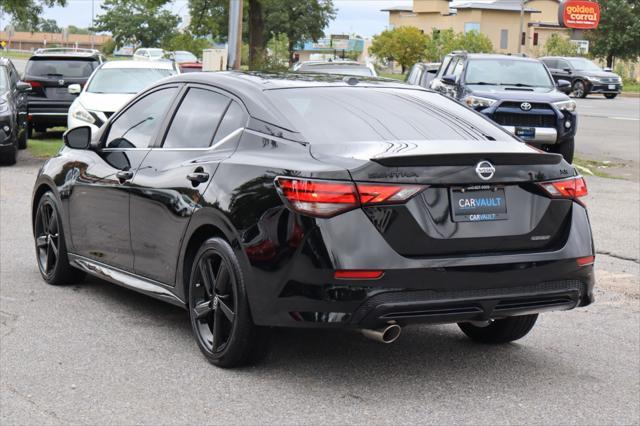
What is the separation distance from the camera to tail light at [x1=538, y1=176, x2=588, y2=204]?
566cm

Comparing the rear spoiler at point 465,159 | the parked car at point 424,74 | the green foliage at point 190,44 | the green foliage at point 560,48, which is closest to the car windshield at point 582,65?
the green foliage at point 190,44

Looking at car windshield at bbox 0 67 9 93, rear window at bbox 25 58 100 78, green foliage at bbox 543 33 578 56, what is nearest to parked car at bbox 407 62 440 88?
rear window at bbox 25 58 100 78

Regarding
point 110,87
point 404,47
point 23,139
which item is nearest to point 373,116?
point 110,87

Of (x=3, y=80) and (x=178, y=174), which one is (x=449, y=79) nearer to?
(x=3, y=80)

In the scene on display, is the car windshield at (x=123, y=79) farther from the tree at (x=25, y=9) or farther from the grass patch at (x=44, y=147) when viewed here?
the tree at (x=25, y=9)

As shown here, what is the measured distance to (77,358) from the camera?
618 centimetres

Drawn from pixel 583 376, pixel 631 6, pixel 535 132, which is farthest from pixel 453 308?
pixel 631 6

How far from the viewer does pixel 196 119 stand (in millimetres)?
6574

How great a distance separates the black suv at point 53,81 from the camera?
2262 cm

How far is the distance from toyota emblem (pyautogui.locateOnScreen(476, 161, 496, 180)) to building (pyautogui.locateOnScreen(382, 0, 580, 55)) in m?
101

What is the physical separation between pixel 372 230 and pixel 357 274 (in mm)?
222

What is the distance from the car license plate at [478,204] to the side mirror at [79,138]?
323 centimetres

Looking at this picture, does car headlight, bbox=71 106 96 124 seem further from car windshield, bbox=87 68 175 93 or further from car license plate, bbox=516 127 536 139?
car license plate, bbox=516 127 536 139

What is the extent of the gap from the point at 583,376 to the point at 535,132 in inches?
488
